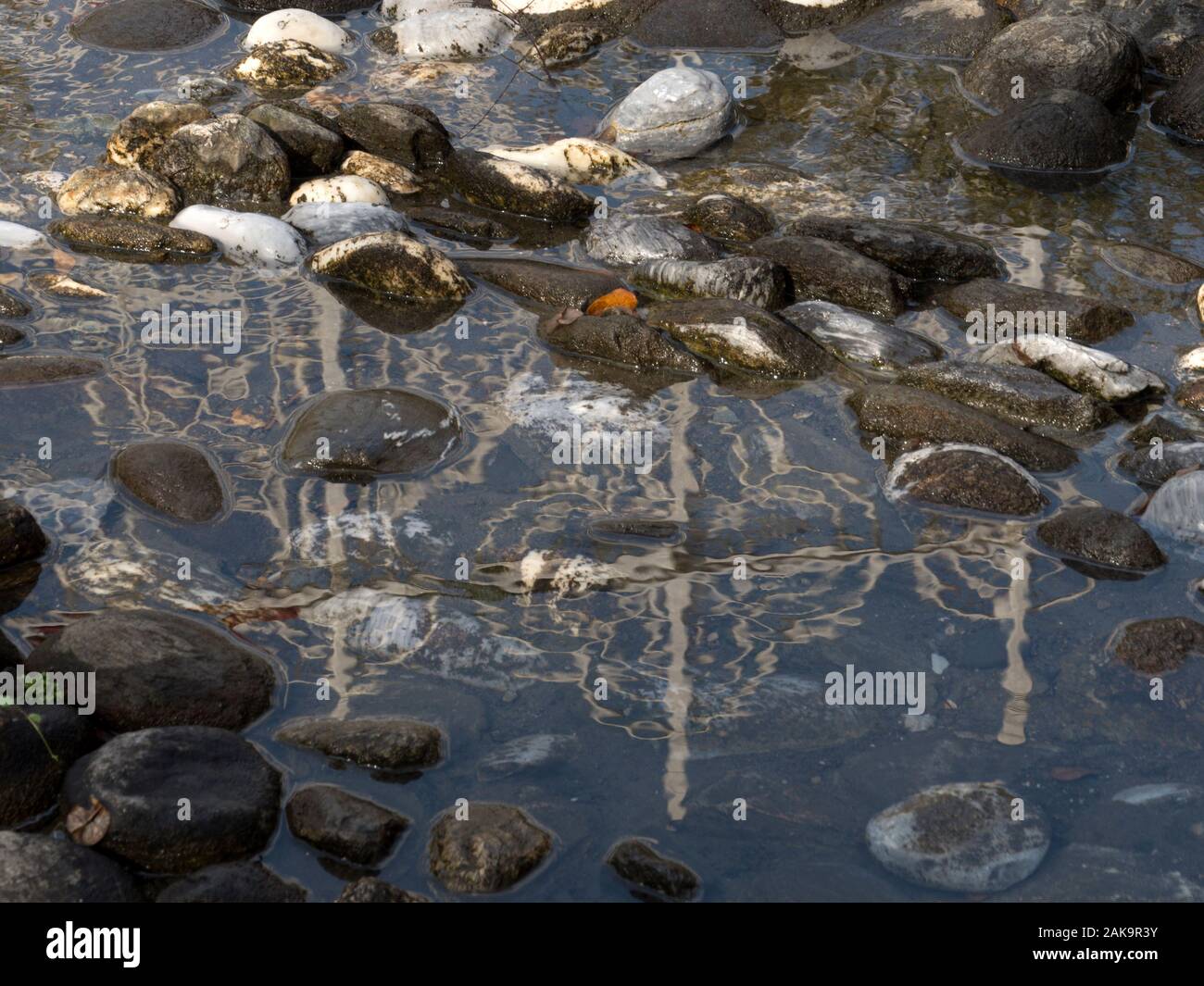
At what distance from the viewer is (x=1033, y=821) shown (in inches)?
149

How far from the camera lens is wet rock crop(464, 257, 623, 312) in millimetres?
6531

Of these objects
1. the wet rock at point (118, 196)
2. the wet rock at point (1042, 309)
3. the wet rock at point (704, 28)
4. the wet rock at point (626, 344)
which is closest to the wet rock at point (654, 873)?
the wet rock at point (626, 344)

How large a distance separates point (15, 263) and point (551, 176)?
2.77 meters

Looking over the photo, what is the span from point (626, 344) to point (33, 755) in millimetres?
3208

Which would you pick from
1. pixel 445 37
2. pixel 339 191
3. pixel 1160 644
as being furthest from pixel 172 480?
pixel 445 37

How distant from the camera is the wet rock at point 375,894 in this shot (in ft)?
11.2

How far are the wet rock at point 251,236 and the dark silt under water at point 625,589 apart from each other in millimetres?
159

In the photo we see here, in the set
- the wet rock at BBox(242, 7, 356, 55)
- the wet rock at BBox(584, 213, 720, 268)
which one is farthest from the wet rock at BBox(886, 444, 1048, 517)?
the wet rock at BBox(242, 7, 356, 55)

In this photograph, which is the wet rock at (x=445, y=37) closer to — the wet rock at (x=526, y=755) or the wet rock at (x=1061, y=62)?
the wet rock at (x=1061, y=62)

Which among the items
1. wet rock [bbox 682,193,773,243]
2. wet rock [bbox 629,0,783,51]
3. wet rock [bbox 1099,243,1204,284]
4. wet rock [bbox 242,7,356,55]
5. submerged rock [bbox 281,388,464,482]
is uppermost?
wet rock [bbox 629,0,783,51]

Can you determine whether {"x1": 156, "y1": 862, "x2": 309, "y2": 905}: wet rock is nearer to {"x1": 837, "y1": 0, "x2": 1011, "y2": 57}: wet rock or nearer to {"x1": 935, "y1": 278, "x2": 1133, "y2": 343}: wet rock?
{"x1": 935, "y1": 278, "x2": 1133, "y2": 343}: wet rock

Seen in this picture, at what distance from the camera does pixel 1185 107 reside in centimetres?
845

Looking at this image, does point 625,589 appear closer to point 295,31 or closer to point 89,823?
point 89,823

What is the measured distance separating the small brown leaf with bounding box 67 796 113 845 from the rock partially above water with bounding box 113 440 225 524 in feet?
4.99
